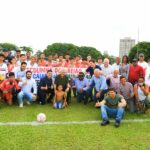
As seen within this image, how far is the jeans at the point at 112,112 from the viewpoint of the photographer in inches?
427

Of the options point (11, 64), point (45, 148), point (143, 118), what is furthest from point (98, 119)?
point (11, 64)

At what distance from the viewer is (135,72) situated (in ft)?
44.1

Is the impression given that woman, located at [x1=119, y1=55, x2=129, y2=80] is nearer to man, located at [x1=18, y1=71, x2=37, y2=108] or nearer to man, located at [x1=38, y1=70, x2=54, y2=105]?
man, located at [x1=38, y1=70, x2=54, y2=105]

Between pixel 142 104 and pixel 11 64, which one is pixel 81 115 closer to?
pixel 142 104

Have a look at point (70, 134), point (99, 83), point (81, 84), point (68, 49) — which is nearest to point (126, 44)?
point (68, 49)

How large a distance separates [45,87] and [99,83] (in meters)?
2.28

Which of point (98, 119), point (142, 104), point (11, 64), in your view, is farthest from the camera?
point (11, 64)

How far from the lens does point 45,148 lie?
8.76m

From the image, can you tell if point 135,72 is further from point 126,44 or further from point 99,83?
point 126,44

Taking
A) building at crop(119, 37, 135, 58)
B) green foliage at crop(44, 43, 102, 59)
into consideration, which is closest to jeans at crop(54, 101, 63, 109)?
green foliage at crop(44, 43, 102, 59)


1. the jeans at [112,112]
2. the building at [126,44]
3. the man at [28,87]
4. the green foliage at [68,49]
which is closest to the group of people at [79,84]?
the man at [28,87]

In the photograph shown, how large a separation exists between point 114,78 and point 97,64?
81.6 inches

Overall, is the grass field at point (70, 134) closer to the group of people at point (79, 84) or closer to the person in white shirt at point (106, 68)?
the group of people at point (79, 84)

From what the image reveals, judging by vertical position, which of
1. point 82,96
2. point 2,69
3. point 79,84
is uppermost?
point 2,69
